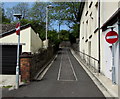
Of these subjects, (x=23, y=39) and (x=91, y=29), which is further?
(x=91, y=29)

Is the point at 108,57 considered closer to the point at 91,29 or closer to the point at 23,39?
the point at 91,29

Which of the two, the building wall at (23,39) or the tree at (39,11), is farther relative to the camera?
the tree at (39,11)

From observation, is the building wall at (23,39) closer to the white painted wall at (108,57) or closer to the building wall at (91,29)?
the building wall at (91,29)

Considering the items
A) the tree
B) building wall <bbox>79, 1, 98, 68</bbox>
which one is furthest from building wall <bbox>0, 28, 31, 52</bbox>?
the tree

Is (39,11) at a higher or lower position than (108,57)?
higher

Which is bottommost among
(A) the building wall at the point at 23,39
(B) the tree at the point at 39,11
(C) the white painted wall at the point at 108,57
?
(C) the white painted wall at the point at 108,57

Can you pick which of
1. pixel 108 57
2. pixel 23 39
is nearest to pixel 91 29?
pixel 23 39

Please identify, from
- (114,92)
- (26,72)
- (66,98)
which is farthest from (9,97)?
(114,92)

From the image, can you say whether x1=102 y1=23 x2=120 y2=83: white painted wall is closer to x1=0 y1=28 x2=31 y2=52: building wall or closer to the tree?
x1=0 y1=28 x2=31 y2=52: building wall

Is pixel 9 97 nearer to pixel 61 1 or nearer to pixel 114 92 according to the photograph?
pixel 114 92

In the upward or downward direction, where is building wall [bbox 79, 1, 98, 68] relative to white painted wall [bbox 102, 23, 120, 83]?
upward

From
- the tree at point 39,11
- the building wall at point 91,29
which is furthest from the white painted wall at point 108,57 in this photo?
the tree at point 39,11

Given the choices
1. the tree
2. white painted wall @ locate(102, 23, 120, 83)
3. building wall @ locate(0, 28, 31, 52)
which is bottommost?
white painted wall @ locate(102, 23, 120, 83)

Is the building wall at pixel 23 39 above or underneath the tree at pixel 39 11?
underneath
